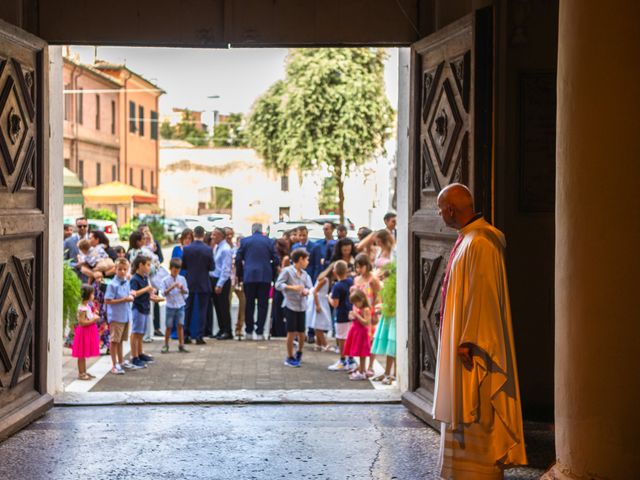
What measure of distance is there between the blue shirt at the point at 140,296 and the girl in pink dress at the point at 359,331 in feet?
9.12

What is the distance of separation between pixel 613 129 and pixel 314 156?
24.3 m

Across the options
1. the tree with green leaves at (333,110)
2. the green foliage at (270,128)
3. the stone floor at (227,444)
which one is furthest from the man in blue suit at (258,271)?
the green foliage at (270,128)

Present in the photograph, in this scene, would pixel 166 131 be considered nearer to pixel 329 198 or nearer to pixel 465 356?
pixel 329 198

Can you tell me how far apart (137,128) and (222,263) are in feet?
134

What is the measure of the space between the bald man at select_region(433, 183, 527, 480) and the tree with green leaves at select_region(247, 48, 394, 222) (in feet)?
73.2

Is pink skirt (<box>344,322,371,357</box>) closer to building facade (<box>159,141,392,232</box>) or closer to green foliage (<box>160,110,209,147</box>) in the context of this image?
building facade (<box>159,141,392,232</box>)

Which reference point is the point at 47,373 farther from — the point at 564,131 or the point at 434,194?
the point at 564,131

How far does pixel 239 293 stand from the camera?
1845 cm

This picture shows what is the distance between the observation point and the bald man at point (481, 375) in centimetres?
644

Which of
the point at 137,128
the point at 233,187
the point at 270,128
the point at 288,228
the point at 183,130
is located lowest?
the point at 288,228

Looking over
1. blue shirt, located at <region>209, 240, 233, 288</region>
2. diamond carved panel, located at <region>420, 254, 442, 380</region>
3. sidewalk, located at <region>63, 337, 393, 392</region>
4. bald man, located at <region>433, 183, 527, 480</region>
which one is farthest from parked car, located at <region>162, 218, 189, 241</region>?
bald man, located at <region>433, 183, 527, 480</region>

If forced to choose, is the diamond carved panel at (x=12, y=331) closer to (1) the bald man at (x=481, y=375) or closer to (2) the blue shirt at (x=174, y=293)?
(1) the bald man at (x=481, y=375)

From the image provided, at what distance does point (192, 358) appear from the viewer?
15305 millimetres

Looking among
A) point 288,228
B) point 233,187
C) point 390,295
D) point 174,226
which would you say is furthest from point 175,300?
point 233,187
